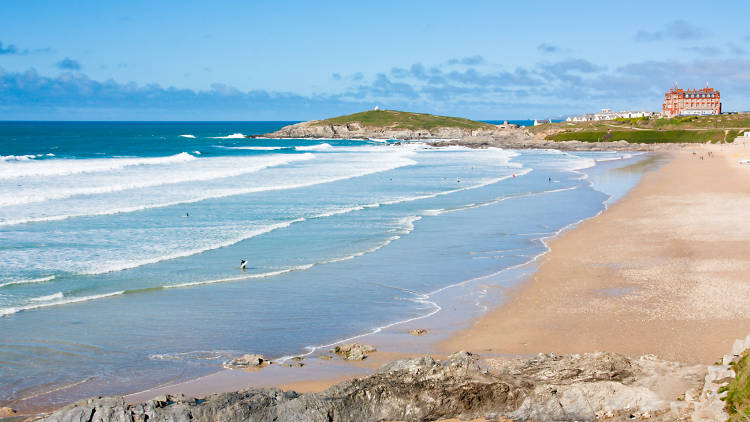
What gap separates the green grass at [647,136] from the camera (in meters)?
95.1

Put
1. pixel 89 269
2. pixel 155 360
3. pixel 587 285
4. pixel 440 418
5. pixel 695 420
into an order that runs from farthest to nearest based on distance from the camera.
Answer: pixel 89 269
pixel 587 285
pixel 155 360
pixel 440 418
pixel 695 420

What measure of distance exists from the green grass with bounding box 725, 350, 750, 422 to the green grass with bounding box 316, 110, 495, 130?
146 meters

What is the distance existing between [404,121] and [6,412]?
155 meters

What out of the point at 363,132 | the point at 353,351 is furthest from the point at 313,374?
the point at 363,132

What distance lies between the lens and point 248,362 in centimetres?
1137

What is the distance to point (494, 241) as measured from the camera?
76.8 ft

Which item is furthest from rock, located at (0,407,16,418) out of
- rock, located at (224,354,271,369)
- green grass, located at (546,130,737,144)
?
green grass, located at (546,130,737,144)

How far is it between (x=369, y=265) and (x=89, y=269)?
7.96 metres

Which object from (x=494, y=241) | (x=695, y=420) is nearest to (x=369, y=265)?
(x=494, y=241)

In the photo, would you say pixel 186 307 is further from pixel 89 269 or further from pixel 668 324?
pixel 668 324

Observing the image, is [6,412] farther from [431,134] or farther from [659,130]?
[431,134]

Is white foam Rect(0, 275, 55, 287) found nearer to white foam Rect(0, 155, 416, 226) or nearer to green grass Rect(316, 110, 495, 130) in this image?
white foam Rect(0, 155, 416, 226)

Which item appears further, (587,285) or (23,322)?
(587,285)

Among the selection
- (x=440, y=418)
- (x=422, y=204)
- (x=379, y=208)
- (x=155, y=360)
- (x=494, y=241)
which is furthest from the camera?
(x=422, y=204)
